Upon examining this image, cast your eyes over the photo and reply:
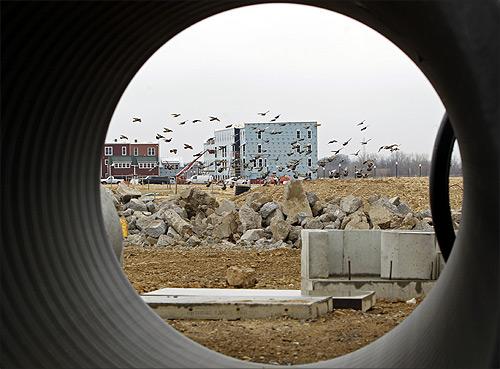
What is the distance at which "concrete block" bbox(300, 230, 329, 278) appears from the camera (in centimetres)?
1014

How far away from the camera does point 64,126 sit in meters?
5.32

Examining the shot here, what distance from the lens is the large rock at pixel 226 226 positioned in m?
18.8

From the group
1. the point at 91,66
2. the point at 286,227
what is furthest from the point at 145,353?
the point at 286,227

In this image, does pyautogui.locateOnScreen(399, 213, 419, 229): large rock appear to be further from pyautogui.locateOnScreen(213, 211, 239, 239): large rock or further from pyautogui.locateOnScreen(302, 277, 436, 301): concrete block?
pyautogui.locateOnScreen(302, 277, 436, 301): concrete block

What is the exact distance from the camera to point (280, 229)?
18.1 metres

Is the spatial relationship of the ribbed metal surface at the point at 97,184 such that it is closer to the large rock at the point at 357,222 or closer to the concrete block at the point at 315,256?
the concrete block at the point at 315,256

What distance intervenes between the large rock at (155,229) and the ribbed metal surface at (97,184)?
42.2ft

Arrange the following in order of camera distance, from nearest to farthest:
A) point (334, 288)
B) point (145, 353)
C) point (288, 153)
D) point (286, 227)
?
point (145, 353) → point (334, 288) → point (286, 227) → point (288, 153)

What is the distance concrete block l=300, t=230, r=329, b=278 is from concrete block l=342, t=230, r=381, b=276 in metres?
0.27

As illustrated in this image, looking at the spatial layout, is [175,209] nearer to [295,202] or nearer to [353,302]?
[295,202]

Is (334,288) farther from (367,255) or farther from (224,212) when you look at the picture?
(224,212)

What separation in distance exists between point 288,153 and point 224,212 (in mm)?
12417

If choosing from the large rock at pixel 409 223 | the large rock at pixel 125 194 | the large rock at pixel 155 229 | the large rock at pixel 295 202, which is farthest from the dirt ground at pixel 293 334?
the large rock at pixel 125 194

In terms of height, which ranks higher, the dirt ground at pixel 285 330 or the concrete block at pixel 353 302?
the concrete block at pixel 353 302
